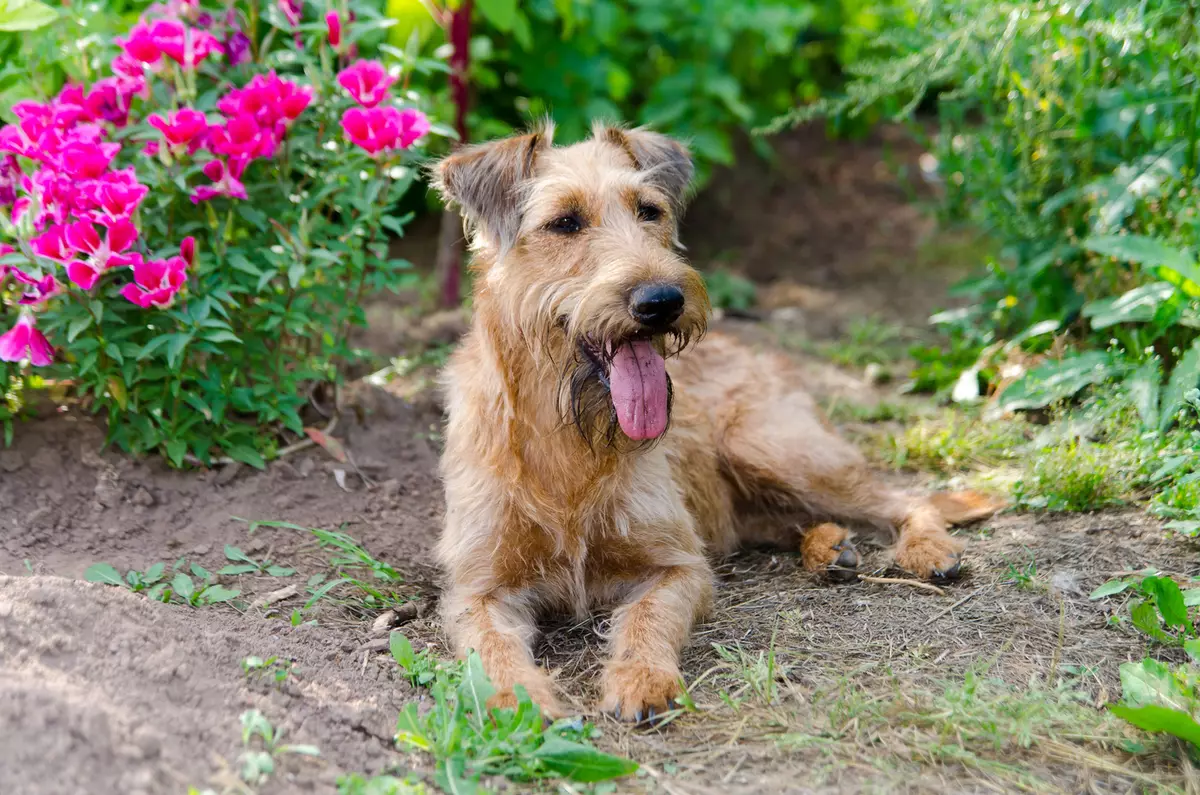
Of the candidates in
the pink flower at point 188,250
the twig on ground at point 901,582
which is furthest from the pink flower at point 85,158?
the twig on ground at point 901,582

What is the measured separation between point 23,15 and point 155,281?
1157 mm

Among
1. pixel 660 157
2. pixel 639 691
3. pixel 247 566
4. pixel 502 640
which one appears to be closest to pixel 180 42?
pixel 660 157

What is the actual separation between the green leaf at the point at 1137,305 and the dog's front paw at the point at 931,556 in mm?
1348

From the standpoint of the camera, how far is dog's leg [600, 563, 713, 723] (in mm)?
3059

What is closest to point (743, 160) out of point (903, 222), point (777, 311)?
point (903, 222)

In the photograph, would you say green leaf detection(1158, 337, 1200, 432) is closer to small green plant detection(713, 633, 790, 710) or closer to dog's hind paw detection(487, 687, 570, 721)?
small green plant detection(713, 633, 790, 710)

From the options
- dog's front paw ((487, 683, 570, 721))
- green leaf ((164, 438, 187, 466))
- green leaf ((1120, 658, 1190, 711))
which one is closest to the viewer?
green leaf ((1120, 658, 1190, 711))

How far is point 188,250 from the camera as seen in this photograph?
4.05 m

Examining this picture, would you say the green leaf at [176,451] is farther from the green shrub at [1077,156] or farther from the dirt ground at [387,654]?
the green shrub at [1077,156]

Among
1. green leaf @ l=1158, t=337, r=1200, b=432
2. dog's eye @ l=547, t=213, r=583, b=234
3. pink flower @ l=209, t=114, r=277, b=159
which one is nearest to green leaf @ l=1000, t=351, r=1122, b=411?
green leaf @ l=1158, t=337, r=1200, b=432

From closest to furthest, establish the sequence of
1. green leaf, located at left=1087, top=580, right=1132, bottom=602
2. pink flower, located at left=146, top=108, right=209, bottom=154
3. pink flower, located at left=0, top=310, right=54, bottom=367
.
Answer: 1. green leaf, located at left=1087, top=580, right=1132, bottom=602
2. pink flower, located at left=0, top=310, right=54, bottom=367
3. pink flower, located at left=146, top=108, right=209, bottom=154

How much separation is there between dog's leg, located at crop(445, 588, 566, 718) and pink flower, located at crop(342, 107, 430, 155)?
1.87 meters

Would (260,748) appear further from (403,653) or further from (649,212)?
(649,212)

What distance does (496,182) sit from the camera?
148 inches
